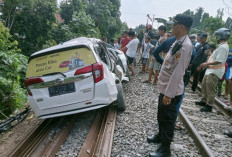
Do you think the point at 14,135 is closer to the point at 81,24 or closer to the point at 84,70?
the point at 84,70

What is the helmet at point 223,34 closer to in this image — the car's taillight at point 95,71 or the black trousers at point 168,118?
the black trousers at point 168,118

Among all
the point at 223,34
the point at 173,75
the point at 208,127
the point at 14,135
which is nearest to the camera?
the point at 173,75

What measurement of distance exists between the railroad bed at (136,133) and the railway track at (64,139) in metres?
0.02

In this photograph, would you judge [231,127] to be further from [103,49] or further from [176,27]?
[103,49]

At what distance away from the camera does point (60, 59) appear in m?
3.84

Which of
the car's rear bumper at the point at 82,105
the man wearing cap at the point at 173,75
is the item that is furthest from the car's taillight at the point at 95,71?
the man wearing cap at the point at 173,75

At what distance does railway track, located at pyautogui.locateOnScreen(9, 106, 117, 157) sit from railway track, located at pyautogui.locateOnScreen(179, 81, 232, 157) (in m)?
1.55

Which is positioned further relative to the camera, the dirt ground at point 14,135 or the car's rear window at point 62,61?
the car's rear window at point 62,61

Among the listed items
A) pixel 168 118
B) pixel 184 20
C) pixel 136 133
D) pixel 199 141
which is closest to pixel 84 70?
pixel 136 133

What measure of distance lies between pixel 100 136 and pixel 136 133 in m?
0.71

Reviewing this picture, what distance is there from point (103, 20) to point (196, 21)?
9460 centimetres

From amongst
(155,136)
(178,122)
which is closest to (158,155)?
(155,136)

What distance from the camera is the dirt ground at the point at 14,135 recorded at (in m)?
3.60

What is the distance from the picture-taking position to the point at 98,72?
376 centimetres
